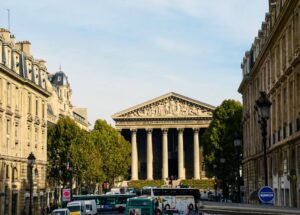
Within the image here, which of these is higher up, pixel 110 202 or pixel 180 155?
pixel 180 155

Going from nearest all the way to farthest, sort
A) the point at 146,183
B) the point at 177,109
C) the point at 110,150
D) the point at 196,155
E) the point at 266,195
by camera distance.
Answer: the point at 266,195 → the point at 110,150 → the point at 146,183 → the point at 196,155 → the point at 177,109

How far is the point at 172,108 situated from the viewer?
15988 cm

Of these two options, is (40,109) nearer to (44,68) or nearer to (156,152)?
(44,68)

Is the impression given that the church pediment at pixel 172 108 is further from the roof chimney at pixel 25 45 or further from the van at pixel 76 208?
the van at pixel 76 208

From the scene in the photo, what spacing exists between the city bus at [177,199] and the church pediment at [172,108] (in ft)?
278

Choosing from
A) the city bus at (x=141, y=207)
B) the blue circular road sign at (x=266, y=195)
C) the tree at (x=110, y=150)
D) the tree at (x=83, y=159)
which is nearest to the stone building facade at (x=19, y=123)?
the tree at (x=83, y=159)

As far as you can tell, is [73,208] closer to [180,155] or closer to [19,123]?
[19,123]

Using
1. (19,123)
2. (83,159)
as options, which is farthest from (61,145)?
(19,123)

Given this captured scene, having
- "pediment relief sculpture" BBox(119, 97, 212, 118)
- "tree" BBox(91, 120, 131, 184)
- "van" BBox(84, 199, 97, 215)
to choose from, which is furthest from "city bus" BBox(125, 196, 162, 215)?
"pediment relief sculpture" BBox(119, 97, 212, 118)

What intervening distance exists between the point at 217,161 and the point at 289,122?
52.6m

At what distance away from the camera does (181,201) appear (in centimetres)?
7100

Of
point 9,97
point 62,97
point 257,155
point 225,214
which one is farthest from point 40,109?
point 225,214

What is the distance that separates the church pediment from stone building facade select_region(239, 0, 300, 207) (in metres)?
93.5

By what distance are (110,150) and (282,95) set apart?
245 ft
